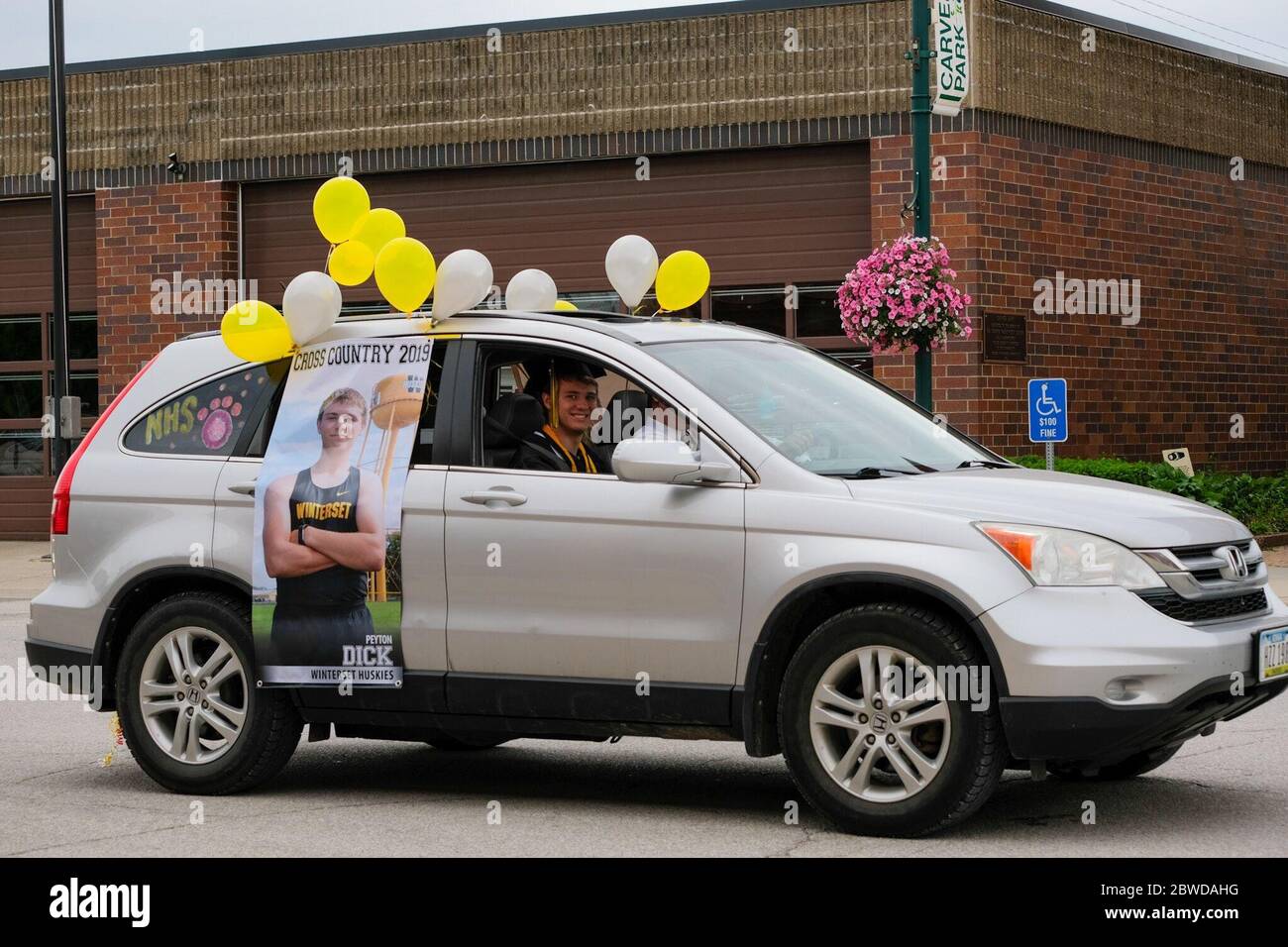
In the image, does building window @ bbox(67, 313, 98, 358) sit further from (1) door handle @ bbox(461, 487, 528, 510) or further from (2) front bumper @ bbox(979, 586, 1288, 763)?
(2) front bumper @ bbox(979, 586, 1288, 763)

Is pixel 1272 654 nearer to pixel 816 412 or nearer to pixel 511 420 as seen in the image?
pixel 816 412

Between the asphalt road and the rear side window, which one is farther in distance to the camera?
the rear side window

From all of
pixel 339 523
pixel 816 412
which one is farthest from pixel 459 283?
pixel 816 412

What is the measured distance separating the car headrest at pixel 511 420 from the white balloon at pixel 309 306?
851 millimetres

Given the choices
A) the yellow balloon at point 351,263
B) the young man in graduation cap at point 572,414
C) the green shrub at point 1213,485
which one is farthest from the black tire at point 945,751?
the green shrub at point 1213,485

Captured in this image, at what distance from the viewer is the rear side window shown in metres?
8.17

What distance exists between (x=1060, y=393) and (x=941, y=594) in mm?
10186

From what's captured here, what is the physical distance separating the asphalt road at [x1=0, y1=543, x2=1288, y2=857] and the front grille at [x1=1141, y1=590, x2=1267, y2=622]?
0.77 metres

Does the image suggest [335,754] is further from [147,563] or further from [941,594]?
[941,594]

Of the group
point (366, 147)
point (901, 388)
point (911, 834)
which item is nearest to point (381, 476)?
point (911, 834)

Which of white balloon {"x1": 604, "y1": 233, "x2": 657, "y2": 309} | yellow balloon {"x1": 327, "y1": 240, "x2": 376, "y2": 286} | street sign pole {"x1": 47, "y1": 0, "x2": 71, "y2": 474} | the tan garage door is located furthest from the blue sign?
the tan garage door

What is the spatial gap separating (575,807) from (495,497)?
50.6 inches

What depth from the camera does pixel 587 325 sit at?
7.73m

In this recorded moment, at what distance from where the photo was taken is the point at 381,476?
25.1 feet
